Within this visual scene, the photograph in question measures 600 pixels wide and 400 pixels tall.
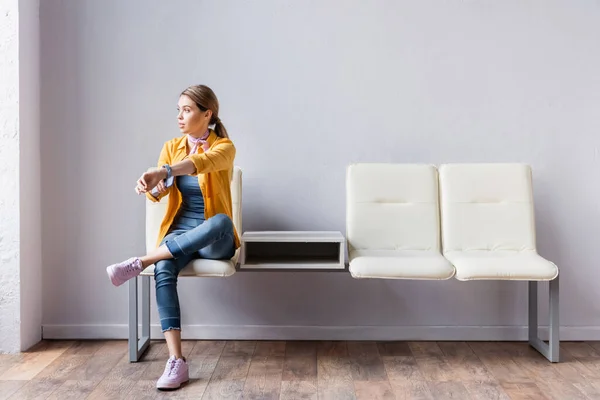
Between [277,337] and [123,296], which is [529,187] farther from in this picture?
[123,296]

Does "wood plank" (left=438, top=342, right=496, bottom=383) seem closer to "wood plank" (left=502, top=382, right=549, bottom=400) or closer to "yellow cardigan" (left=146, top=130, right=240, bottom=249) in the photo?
"wood plank" (left=502, top=382, right=549, bottom=400)

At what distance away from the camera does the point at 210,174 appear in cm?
283

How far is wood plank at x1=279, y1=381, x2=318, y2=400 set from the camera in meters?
2.44

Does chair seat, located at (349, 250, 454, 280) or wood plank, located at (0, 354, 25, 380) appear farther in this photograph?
wood plank, located at (0, 354, 25, 380)

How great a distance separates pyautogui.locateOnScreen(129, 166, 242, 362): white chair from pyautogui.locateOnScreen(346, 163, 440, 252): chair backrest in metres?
0.54

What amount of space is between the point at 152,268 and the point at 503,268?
150 cm

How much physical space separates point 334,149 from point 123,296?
134 cm

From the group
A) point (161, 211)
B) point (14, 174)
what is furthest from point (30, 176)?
point (161, 211)

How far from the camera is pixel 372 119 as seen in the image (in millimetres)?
3322

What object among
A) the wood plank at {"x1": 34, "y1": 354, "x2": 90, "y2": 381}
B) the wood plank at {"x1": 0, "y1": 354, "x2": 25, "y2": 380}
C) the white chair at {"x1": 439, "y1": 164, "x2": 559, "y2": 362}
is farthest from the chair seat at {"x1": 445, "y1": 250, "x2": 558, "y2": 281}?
the wood plank at {"x1": 0, "y1": 354, "x2": 25, "y2": 380}

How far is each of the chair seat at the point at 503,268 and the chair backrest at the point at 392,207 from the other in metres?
0.31

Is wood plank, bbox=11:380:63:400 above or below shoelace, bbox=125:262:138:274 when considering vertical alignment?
below

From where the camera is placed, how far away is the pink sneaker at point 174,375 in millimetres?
2524

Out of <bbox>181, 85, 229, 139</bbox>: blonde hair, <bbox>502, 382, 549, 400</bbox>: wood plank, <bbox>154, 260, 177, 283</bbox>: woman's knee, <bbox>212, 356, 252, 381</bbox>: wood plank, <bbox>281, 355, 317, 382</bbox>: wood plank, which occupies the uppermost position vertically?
<bbox>181, 85, 229, 139</bbox>: blonde hair
